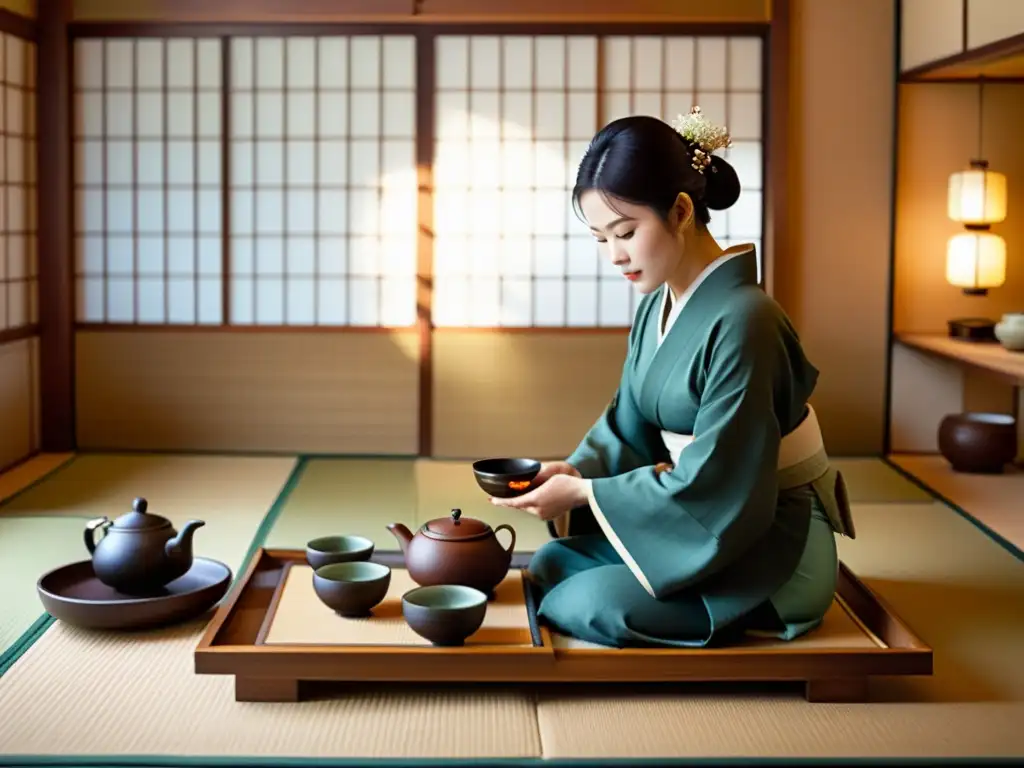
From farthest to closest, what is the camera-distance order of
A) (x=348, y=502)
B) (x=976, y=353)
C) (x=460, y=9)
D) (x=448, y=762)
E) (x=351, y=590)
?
(x=460, y=9), (x=976, y=353), (x=348, y=502), (x=351, y=590), (x=448, y=762)

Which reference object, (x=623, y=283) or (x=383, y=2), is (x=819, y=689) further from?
(x=383, y=2)

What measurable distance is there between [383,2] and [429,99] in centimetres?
47

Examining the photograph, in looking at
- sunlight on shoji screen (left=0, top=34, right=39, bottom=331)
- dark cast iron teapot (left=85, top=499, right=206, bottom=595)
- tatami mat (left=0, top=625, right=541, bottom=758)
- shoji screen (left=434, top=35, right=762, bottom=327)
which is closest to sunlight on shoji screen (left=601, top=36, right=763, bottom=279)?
shoji screen (left=434, top=35, right=762, bottom=327)

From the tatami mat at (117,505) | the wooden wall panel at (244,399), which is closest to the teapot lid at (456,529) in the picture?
the tatami mat at (117,505)

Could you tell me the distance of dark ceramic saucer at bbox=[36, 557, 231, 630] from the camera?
11.2ft

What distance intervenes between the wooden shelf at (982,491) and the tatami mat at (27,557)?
9.92 feet

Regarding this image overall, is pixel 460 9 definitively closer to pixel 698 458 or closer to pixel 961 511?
pixel 961 511

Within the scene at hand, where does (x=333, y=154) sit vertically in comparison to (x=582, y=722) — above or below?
above

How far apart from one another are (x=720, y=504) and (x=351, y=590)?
0.88 metres

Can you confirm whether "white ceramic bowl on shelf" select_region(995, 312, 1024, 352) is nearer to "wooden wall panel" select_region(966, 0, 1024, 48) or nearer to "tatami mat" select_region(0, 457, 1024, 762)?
"wooden wall panel" select_region(966, 0, 1024, 48)

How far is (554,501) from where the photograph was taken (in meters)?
3.21

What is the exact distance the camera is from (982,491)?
17.6 ft

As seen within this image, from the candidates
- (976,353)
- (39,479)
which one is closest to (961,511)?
(976,353)

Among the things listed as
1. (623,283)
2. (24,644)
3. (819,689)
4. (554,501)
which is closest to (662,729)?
(819,689)
